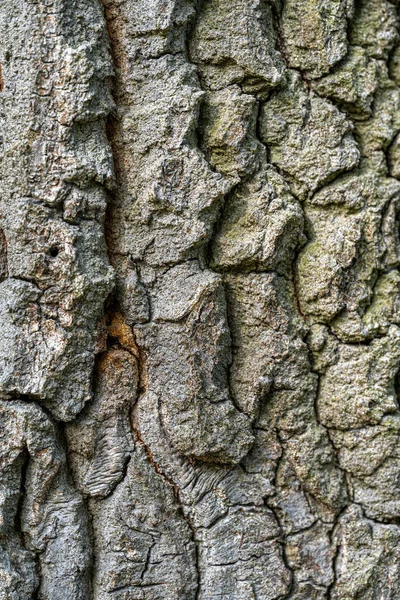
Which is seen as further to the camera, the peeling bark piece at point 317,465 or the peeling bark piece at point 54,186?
the peeling bark piece at point 317,465

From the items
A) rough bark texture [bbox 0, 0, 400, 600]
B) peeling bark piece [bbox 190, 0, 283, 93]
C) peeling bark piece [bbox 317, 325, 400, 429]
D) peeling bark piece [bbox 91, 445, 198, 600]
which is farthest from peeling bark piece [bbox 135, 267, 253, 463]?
peeling bark piece [bbox 190, 0, 283, 93]

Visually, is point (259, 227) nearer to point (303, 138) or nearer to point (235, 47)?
point (303, 138)

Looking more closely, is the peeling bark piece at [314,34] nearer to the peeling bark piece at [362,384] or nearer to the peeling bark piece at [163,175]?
the peeling bark piece at [163,175]

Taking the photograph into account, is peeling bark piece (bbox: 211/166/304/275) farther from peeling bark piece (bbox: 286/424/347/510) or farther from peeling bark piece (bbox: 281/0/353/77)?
peeling bark piece (bbox: 286/424/347/510)

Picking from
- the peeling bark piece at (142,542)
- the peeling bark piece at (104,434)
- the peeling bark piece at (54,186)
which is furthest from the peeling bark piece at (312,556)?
the peeling bark piece at (54,186)

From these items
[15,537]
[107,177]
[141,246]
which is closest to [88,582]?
[15,537]
